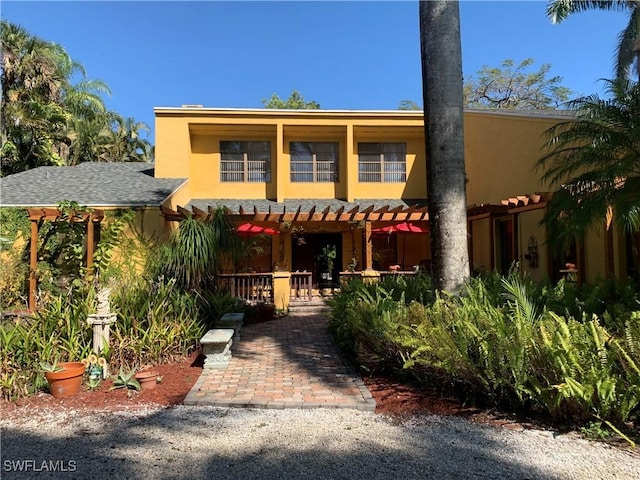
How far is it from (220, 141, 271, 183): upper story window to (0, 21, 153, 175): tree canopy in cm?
919

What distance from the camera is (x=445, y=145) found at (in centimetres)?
621

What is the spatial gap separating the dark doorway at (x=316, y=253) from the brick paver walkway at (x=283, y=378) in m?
8.02

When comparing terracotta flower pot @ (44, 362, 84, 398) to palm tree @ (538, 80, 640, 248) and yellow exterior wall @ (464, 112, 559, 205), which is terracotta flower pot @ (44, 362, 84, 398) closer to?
palm tree @ (538, 80, 640, 248)

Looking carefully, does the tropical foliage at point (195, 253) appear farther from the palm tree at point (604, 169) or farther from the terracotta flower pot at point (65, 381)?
the palm tree at point (604, 169)

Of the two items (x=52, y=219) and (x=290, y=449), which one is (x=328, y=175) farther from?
(x=290, y=449)

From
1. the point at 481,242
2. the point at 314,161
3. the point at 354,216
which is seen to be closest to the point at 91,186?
the point at 314,161

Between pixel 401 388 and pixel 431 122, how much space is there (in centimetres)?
360

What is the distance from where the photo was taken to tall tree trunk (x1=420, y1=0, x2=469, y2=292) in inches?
243

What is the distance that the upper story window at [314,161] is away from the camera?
17.1 metres

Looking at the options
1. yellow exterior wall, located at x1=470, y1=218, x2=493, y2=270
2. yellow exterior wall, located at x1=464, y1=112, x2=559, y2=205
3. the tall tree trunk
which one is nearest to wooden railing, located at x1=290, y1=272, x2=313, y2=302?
yellow exterior wall, located at x1=470, y1=218, x2=493, y2=270

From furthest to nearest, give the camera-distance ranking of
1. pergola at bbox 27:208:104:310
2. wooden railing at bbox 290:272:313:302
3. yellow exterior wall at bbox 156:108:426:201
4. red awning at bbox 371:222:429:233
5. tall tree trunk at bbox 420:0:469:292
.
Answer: yellow exterior wall at bbox 156:108:426:201, red awning at bbox 371:222:429:233, wooden railing at bbox 290:272:313:302, pergola at bbox 27:208:104:310, tall tree trunk at bbox 420:0:469:292

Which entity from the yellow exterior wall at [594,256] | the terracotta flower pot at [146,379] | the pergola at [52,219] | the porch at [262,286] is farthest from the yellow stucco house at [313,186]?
the terracotta flower pot at [146,379]

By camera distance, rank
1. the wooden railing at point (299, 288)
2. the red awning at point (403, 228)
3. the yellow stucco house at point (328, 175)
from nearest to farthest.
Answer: the wooden railing at point (299, 288), the red awning at point (403, 228), the yellow stucco house at point (328, 175)

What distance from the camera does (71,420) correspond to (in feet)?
15.1
